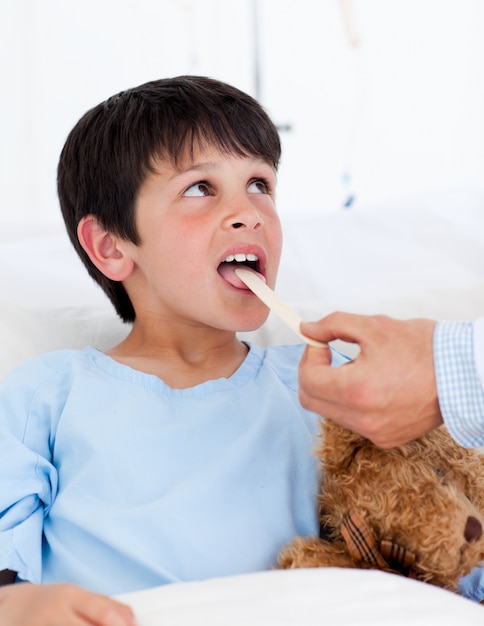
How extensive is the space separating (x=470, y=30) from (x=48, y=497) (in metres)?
2.43

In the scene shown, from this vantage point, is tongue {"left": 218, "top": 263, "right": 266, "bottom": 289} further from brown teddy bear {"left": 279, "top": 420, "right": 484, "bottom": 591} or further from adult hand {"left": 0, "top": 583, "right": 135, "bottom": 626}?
adult hand {"left": 0, "top": 583, "right": 135, "bottom": 626}

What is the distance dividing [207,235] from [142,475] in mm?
307

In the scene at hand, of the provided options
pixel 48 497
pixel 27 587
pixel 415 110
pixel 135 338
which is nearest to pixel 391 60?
pixel 415 110

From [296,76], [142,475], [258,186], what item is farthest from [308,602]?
[296,76]

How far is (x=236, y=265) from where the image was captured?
1043mm

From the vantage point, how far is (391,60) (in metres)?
2.90

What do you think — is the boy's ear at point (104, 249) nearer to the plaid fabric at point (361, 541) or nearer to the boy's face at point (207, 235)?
the boy's face at point (207, 235)

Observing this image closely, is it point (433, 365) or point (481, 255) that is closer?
point (433, 365)

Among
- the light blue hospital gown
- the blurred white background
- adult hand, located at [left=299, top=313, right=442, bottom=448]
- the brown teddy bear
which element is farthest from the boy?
the blurred white background

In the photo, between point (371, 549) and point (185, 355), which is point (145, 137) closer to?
point (185, 355)

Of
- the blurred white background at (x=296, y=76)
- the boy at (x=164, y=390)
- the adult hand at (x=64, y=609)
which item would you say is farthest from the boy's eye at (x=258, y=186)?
the blurred white background at (x=296, y=76)

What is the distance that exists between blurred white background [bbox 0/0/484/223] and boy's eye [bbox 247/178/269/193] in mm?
1450

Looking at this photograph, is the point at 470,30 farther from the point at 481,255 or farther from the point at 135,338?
the point at 135,338

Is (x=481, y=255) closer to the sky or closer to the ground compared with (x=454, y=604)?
closer to the ground
